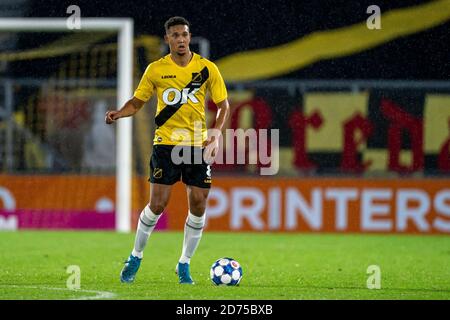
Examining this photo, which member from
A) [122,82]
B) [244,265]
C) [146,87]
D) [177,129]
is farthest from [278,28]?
[177,129]

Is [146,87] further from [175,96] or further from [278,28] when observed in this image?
[278,28]

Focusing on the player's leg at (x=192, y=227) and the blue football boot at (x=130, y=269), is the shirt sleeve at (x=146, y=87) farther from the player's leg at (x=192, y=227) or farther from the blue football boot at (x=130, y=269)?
the blue football boot at (x=130, y=269)

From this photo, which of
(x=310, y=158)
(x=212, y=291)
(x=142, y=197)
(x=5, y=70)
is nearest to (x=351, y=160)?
(x=310, y=158)

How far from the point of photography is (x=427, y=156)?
14812 mm

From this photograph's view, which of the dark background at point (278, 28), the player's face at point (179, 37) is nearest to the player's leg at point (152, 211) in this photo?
the player's face at point (179, 37)

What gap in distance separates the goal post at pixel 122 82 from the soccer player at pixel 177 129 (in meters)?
5.89

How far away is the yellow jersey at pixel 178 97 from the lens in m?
7.81

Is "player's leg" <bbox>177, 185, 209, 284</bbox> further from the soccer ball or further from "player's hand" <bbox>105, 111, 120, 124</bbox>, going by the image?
"player's hand" <bbox>105, 111, 120, 124</bbox>

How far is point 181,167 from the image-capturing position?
780cm

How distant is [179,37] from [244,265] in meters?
2.65

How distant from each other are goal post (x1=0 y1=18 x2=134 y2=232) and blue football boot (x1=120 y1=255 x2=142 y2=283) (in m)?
6.02

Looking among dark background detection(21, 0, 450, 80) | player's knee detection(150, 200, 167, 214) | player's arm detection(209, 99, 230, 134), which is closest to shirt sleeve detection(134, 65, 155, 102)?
player's arm detection(209, 99, 230, 134)

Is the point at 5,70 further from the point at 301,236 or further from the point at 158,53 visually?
the point at 301,236
